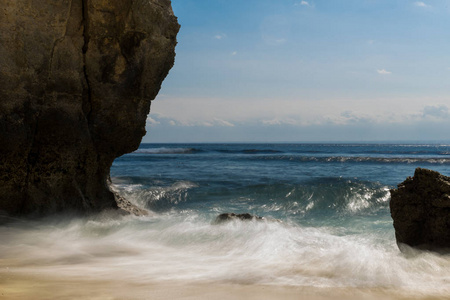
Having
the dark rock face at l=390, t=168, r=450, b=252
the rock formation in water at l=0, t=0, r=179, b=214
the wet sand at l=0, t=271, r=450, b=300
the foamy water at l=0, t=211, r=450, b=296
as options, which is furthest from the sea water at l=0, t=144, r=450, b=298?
the rock formation in water at l=0, t=0, r=179, b=214

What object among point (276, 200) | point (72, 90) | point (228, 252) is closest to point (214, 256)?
point (228, 252)

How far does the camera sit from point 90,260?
14.6 feet

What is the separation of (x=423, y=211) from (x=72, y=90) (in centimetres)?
582

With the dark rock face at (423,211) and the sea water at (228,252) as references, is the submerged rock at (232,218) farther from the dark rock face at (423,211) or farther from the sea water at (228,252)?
the dark rock face at (423,211)

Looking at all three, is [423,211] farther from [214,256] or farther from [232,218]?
[232,218]

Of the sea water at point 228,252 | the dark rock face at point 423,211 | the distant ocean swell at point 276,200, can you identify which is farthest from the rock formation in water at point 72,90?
the dark rock face at point 423,211

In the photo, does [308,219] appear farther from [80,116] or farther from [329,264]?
[80,116]

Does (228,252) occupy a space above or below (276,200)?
above

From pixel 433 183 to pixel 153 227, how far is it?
443 cm

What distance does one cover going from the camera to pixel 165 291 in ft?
10.7

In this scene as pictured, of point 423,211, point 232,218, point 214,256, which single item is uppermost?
point 423,211

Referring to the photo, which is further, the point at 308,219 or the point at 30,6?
the point at 308,219

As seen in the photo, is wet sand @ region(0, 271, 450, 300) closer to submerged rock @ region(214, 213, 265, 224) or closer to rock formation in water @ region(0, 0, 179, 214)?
submerged rock @ region(214, 213, 265, 224)

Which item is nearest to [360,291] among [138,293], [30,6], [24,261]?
[138,293]
